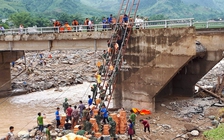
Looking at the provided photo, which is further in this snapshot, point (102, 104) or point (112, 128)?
point (102, 104)

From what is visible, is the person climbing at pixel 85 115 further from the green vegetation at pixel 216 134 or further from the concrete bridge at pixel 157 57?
the green vegetation at pixel 216 134

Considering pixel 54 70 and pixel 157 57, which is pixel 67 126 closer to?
pixel 157 57

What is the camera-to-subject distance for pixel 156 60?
60.8 feet

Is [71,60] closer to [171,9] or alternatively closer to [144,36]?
[144,36]

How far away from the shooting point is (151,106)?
61.9 feet

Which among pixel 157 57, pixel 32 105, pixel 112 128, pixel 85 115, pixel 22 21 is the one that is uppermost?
pixel 22 21

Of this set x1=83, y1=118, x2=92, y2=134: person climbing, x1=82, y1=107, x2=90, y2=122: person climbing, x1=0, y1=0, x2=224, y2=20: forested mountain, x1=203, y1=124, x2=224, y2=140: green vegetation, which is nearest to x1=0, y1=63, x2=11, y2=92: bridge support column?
x1=82, y1=107, x2=90, y2=122: person climbing

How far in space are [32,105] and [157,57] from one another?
42.6 ft

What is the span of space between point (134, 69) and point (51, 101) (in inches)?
421

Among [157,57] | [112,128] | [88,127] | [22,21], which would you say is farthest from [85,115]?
[22,21]

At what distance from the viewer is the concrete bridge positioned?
17.7 meters

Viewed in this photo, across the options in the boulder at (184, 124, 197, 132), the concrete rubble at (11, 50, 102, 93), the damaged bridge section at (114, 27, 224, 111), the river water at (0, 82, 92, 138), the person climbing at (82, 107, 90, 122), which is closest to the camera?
the person climbing at (82, 107, 90, 122)

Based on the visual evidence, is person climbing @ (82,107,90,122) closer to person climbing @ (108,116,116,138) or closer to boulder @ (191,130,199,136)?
person climbing @ (108,116,116,138)

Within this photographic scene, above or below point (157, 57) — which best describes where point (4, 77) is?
below
